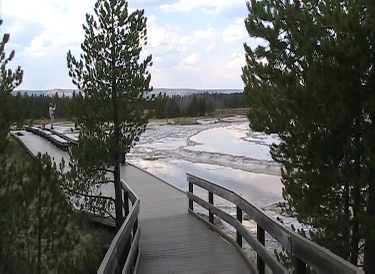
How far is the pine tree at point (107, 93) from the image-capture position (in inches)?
301

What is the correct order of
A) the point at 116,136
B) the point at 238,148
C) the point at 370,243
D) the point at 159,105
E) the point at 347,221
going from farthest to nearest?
the point at 238,148 → the point at 159,105 → the point at 116,136 → the point at 347,221 → the point at 370,243

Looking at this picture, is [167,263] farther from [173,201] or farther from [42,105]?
[42,105]

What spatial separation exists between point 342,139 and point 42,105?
52768mm

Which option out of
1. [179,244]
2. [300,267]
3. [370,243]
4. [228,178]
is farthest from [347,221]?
[228,178]

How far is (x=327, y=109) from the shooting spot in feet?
12.5

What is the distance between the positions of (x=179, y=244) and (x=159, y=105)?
3.20 metres

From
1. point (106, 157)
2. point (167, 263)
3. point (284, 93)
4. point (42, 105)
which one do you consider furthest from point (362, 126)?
point (42, 105)

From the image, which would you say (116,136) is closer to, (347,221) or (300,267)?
(347,221)

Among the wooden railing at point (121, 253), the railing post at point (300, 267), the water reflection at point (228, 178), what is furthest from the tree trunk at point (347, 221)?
the water reflection at point (228, 178)

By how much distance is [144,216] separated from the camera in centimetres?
761

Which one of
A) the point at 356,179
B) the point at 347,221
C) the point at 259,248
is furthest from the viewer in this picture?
the point at 259,248

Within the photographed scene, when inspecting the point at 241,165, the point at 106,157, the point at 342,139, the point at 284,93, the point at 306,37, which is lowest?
the point at 241,165

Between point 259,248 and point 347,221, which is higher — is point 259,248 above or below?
below

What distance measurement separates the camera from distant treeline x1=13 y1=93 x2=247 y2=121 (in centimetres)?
569
